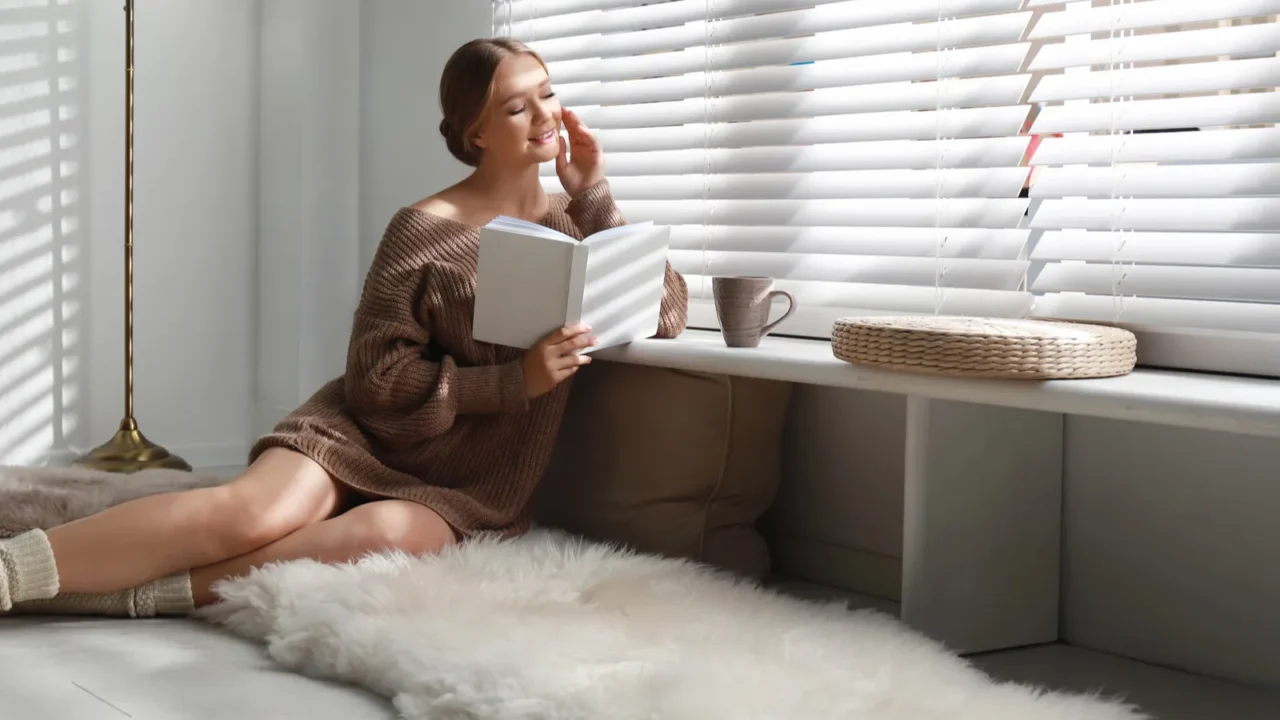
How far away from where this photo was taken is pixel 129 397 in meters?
2.91

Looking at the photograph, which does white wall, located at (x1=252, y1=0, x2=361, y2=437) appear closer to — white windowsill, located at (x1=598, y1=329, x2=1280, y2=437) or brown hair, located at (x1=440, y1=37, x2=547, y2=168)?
brown hair, located at (x1=440, y1=37, x2=547, y2=168)

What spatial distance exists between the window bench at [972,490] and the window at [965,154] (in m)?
0.18

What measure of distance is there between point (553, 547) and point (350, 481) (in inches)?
12.9

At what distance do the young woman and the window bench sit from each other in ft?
1.00

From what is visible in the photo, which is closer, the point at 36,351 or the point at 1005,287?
the point at 1005,287

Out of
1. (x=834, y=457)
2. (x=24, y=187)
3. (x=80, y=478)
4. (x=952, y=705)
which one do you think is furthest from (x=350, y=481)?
(x=24, y=187)

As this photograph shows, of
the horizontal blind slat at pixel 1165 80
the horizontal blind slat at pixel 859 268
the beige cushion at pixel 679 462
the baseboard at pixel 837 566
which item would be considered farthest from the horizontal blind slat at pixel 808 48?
the baseboard at pixel 837 566

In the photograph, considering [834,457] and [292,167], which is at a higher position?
[292,167]

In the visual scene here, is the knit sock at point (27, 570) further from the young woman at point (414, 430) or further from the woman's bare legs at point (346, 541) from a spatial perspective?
the woman's bare legs at point (346, 541)

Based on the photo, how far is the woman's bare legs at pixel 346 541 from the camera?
1754mm

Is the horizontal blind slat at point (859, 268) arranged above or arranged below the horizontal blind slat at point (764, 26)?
below

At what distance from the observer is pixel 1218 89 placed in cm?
165

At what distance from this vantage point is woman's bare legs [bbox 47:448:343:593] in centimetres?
166

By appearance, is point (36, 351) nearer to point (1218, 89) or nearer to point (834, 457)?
point (834, 457)
